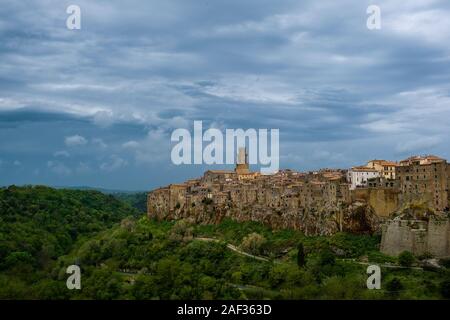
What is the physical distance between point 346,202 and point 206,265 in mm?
9279

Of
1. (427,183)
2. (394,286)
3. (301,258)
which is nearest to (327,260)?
(301,258)

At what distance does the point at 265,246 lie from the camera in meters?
35.9

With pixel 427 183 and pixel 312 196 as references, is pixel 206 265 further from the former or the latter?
pixel 427 183

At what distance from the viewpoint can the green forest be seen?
89.3 ft

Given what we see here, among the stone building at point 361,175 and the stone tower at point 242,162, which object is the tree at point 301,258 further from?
the stone tower at point 242,162

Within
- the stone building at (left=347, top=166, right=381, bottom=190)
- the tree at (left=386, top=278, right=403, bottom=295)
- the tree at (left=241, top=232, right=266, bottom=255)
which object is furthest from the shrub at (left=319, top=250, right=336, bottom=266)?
the stone building at (left=347, top=166, right=381, bottom=190)

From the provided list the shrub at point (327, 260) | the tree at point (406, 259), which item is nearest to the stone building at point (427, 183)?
the tree at point (406, 259)

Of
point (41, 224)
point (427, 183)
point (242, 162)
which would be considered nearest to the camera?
point (427, 183)

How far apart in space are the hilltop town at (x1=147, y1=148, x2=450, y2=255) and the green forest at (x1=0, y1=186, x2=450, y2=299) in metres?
0.99

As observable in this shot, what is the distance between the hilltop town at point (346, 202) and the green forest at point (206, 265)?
0.99m

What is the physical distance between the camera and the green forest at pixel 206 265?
1072 inches

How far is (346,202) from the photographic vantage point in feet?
115

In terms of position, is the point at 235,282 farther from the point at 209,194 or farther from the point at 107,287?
the point at 209,194
